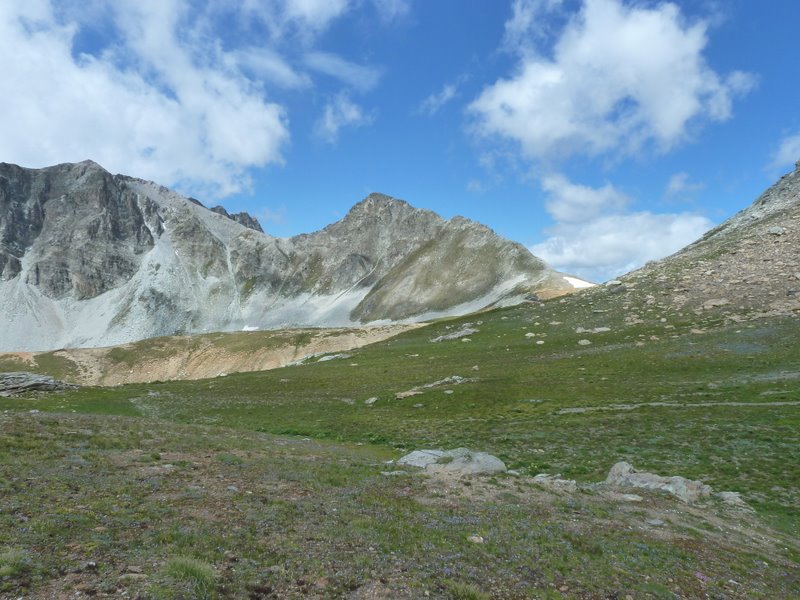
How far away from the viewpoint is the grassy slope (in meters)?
13.4

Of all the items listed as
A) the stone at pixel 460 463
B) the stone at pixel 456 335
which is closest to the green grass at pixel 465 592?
the stone at pixel 460 463

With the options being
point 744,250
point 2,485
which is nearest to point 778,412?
point 2,485

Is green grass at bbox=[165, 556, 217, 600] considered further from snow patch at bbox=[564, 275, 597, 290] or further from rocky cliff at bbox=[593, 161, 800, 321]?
snow patch at bbox=[564, 275, 597, 290]

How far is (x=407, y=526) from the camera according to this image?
1605cm

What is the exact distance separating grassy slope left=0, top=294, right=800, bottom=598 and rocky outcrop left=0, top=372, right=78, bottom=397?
4560mm

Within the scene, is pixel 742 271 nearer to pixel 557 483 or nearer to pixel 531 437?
pixel 531 437

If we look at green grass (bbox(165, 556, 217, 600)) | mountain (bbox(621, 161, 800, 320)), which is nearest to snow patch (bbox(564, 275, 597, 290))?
mountain (bbox(621, 161, 800, 320))

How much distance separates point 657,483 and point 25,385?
76490mm

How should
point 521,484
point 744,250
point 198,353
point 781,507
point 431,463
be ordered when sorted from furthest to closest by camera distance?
1. point 198,353
2. point 744,250
3. point 431,463
4. point 521,484
5. point 781,507

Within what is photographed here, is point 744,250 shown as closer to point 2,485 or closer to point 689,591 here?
point 689,591

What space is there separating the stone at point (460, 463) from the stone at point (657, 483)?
232 inches

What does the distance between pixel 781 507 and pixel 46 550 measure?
28371 mm

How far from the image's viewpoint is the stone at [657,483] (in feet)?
72.0

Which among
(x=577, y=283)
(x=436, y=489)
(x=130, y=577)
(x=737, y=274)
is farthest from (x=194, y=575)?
(x=577, y=283)
